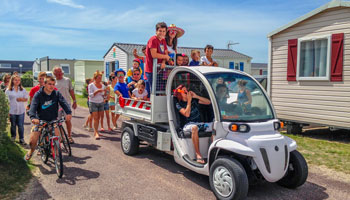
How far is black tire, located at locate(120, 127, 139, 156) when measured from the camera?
22.4ft

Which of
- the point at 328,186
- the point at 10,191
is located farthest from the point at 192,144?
the point at 10,191

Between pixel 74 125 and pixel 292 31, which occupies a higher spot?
pixel 292 31

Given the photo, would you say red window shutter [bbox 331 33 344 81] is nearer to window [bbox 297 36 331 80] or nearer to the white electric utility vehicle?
window [bbox 297 36 331 80]

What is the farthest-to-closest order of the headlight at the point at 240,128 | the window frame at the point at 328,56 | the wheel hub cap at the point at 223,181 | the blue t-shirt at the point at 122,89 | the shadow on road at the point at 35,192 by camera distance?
the window frame at the point at 328,56
the blue t-shirt at the point at 122,89
the shadow on road at the point at 35,192
the headlight at the point at 240,128
the wheel hub cap at the point at 223,181

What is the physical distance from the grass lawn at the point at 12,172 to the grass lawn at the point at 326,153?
5414 millimetres

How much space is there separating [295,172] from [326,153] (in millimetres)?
2883

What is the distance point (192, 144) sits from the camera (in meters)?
5.31

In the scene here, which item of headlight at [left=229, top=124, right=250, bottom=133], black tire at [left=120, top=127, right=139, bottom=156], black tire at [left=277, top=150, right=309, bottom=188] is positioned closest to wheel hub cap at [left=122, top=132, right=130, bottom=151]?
black tire at [left=120, top=127, right=139, bottom=156]

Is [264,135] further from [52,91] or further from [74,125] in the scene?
[74,125]

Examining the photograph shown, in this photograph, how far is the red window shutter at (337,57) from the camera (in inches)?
333

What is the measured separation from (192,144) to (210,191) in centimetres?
85

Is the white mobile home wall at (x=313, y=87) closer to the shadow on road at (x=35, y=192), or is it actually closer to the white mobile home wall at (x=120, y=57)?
the shadow on road at (x=35, y=192)

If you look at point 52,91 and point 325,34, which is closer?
point 52,91

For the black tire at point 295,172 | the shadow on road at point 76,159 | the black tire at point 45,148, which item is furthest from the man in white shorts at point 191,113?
the black tire at point 45,148
